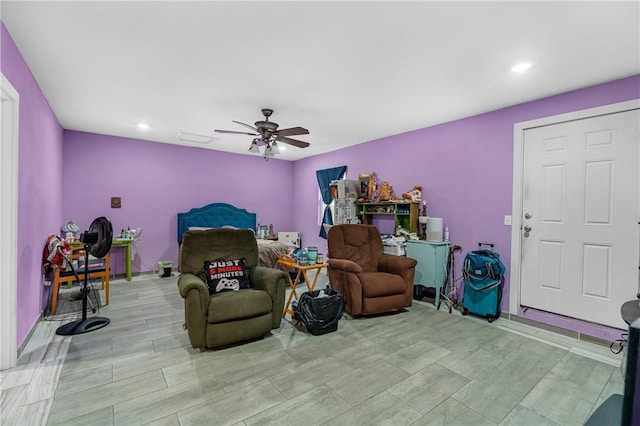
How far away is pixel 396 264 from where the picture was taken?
3.74m

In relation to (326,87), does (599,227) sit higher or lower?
lower

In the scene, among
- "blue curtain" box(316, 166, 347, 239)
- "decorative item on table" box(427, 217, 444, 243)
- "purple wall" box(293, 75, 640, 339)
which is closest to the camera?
"purple wall" box(293, 75, 640, 339)

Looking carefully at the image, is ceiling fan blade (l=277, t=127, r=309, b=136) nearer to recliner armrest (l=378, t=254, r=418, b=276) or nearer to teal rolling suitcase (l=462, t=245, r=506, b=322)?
recliner armrest (l=378, t=254, r=418, b=276)

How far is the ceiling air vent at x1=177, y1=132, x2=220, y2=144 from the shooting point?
498 centimetres

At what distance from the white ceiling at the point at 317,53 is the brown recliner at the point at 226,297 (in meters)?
1.64

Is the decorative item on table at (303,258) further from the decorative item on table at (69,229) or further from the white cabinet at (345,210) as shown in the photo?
the decorative item on table at (69,229)

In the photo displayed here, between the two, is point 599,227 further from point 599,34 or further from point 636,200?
point 599,34

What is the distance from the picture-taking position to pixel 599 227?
2889 millimetres

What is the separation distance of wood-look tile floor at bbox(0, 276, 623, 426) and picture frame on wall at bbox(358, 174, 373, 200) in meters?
2.45

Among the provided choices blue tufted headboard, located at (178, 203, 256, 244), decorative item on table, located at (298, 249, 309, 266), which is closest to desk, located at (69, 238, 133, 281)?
blue tufted headboard, located at (178, 203, 256, 244)

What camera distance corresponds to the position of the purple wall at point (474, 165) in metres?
3.04

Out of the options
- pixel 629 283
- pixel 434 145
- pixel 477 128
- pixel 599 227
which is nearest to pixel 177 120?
pixel 434 145

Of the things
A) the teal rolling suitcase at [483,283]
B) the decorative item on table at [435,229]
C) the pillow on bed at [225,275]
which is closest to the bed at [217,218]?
the pillow on bed at [225,275]

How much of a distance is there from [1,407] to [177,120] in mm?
3472
